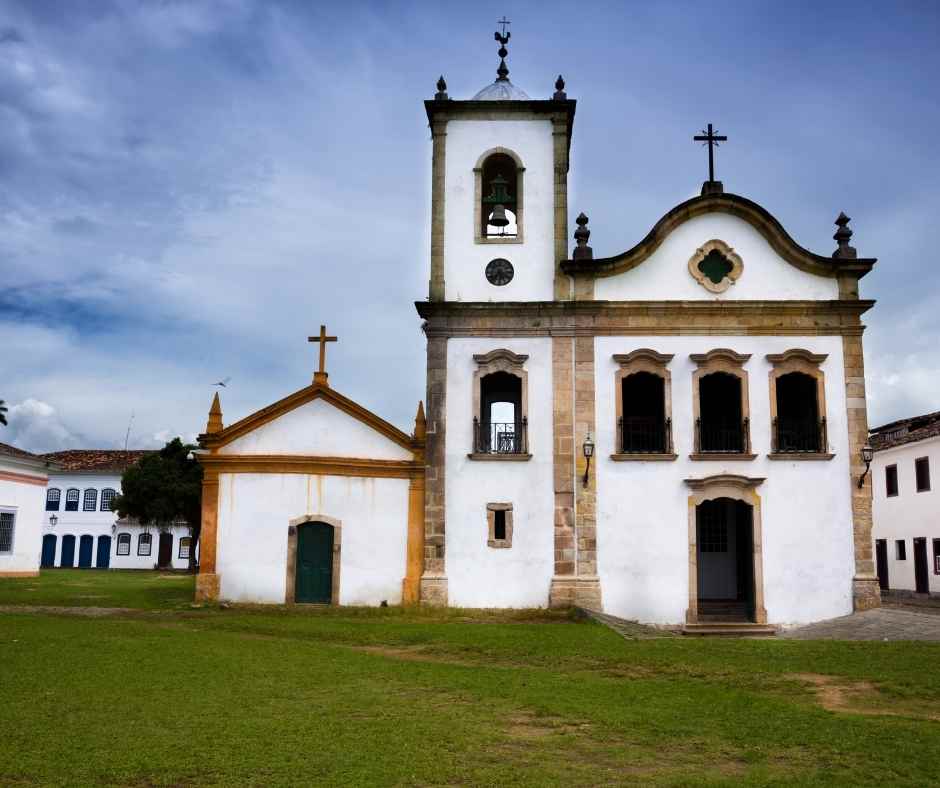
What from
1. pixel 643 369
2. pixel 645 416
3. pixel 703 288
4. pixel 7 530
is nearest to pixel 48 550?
pixel 7 530

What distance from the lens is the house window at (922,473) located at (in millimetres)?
29328

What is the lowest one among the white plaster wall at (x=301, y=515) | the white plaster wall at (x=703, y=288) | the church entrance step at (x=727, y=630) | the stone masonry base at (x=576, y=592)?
the church entrance step at (x=727, y=630)

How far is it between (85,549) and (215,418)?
3724 cm

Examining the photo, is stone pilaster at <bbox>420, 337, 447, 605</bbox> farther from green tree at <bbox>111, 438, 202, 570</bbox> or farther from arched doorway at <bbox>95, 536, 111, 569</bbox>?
arched doorway at <bbox>95, 536, 111, 569</bbox>

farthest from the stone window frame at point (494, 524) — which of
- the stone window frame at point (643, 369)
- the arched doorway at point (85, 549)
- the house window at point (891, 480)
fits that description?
the arched doorway at point (85, 549)

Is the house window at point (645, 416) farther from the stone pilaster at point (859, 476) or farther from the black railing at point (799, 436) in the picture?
the stone pilaster at point (859, 476)

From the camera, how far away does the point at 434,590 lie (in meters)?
18.7

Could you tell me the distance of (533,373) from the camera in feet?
63.8

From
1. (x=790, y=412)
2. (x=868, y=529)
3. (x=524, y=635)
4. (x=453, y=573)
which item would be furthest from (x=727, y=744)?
(x=790, y=412)

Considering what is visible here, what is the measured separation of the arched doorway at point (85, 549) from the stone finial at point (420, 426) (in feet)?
128

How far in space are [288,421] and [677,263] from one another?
29.8 feet

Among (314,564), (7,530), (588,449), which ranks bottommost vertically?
(314,564)

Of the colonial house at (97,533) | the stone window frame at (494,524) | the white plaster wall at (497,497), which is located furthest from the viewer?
the colonial house at (97,533)

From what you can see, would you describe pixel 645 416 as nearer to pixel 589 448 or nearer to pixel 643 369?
pixel 643 369
